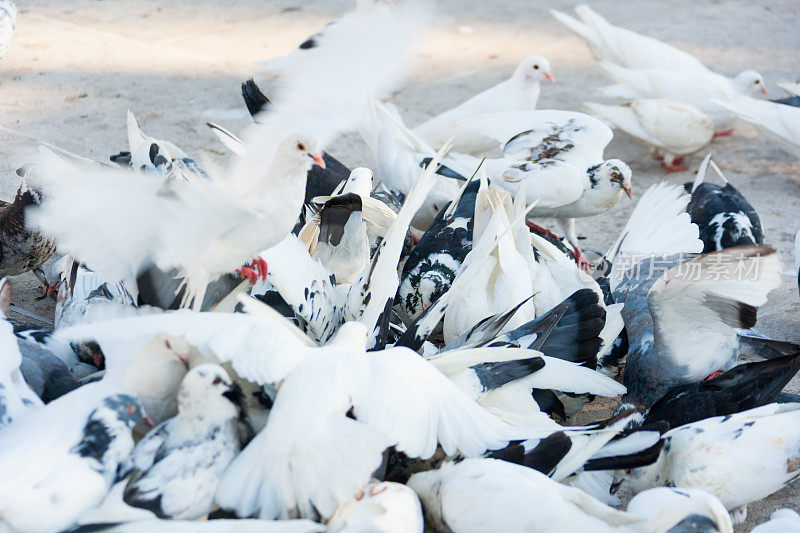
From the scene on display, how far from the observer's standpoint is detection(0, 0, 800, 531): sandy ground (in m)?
→ 3.28

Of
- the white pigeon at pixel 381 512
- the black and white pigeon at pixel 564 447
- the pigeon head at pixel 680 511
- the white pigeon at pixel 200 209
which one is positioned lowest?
the black and white pigeon at pixel 564 447

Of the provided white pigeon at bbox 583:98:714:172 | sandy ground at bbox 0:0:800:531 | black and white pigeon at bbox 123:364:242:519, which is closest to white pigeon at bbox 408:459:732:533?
black and white pigeon at bbox 123:364:242:519

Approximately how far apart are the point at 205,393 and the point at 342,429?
25 centimetres

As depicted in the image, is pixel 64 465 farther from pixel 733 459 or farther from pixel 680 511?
pixel 733 459

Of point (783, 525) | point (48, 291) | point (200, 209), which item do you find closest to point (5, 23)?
point (48, 291)

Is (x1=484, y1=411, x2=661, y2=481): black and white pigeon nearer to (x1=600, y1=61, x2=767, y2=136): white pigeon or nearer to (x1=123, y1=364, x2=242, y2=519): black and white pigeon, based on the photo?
(x1=123, y1=364, x2=242, y2=519): black and white pigeon

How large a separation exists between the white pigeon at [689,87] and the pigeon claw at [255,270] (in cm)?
226

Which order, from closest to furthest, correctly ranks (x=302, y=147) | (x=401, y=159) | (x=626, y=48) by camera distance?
(x=302, y=147), (x=401, y=159), (x=626, y=48)

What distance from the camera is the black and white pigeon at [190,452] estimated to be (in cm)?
139

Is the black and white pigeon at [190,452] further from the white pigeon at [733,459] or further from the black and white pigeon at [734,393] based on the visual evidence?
the black and white pigeon at [734,393]

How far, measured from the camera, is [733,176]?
11.2 ft

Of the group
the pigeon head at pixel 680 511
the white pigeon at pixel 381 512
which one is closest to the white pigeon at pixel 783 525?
the pigeon head at pixel 680 511

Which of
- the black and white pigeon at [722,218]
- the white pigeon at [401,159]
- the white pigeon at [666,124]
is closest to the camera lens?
the black and white pigeon at [722,218]

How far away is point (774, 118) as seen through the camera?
3.19 meters
